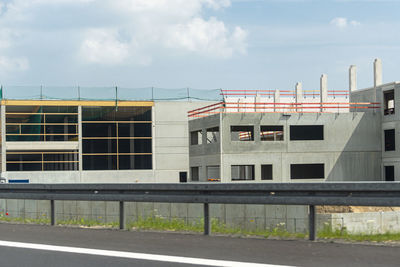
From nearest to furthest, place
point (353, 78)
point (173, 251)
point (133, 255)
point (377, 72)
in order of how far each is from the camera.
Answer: point (133, 255) → point (173, 251) → point (377, 72) → point (353, 78)

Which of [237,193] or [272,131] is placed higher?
[272,131]

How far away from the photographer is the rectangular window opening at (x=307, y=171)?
5031 cm

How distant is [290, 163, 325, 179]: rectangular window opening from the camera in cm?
5031

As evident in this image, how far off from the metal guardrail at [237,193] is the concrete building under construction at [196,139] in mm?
36081

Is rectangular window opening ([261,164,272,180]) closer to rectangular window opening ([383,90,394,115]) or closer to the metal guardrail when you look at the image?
rectangular window opening ([383,90,394,115])

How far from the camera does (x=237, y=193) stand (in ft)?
31.8

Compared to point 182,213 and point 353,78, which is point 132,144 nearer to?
point 353,78

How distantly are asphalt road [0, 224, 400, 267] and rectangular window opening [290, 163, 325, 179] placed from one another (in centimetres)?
4110

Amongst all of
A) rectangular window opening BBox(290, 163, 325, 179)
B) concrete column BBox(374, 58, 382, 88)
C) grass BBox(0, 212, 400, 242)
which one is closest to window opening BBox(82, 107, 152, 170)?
rectangular window opening BBox(290, 163, 325, 179)

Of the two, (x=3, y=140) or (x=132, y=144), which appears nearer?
(x=3, y=140)

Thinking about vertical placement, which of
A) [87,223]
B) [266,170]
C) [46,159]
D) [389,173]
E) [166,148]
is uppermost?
[166,148]

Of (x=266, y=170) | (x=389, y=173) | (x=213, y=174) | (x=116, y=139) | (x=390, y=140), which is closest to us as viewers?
(x=266, y=170)

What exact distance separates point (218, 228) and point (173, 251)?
238 cm

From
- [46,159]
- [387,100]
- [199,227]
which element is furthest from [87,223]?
[46,159]
